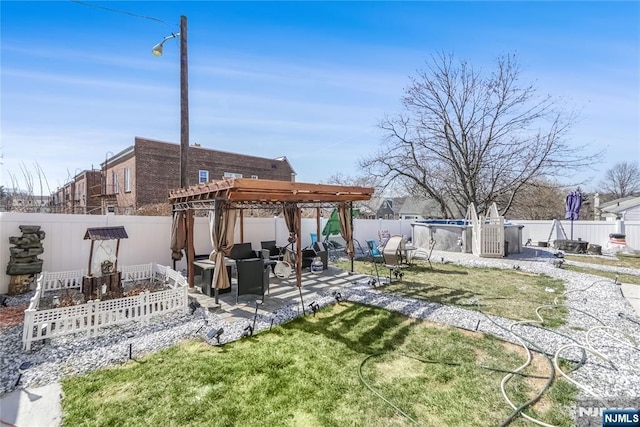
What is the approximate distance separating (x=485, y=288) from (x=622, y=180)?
4923 centimetres

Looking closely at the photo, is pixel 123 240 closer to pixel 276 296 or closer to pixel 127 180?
pixel 276 296

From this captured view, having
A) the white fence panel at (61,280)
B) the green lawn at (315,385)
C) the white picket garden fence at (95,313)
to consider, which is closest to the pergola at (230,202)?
the white picket garden fence at (95,313)

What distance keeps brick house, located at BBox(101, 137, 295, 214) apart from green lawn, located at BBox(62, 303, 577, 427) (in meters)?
12.5

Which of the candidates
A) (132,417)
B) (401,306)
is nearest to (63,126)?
(132,417)

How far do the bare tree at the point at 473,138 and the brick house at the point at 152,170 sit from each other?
33.5 feet

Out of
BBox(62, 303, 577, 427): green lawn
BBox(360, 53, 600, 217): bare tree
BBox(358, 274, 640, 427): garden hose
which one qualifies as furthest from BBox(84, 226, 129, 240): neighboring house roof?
BBox(360, 53, 600, 217): bare tree

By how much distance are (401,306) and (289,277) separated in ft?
12.8

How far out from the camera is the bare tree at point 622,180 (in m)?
37.9

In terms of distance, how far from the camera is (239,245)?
9.59m

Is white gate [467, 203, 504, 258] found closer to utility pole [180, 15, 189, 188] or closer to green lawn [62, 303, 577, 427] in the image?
green lawn [62, 303, 577, 427]

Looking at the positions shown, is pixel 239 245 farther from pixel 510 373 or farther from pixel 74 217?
pixel 510 373

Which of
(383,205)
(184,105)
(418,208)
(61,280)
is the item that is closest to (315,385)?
(61,280)

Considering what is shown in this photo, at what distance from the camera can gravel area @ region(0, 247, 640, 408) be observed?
3.45m

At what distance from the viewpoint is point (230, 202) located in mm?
6617
